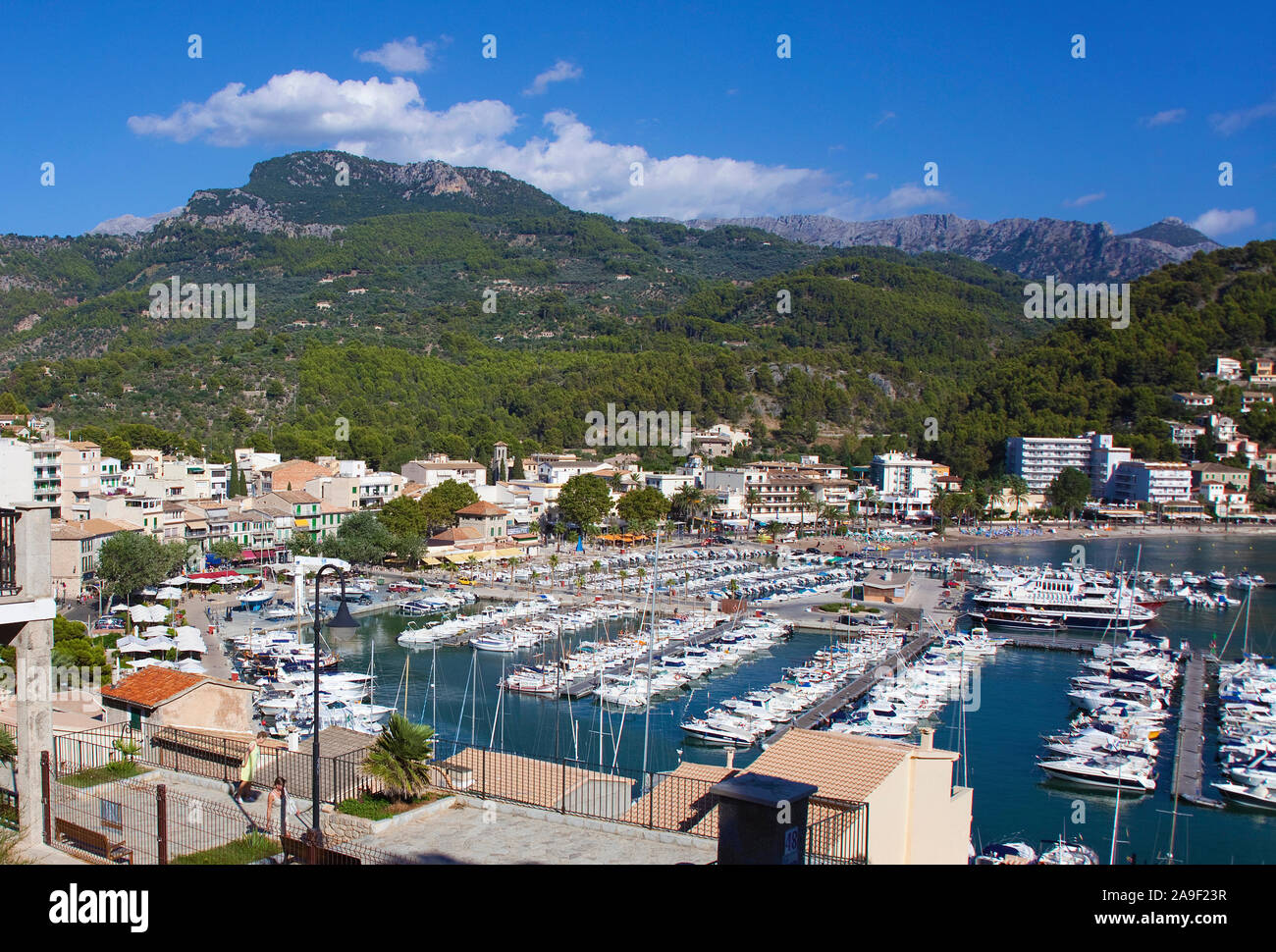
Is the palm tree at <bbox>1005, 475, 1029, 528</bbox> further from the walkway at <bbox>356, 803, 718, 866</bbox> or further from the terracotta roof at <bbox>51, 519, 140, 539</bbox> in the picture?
the walkway at <bbox>356, 803, 718, 866</bbox>

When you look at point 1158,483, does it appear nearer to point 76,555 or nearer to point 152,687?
point 76,555

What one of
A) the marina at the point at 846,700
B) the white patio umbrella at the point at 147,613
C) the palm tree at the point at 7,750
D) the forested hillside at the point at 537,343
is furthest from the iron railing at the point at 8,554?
the forested hillside at the point at 537,343

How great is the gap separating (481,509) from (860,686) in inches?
800

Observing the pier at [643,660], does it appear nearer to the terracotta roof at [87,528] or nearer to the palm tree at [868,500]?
the terracotta roof at [87,528]

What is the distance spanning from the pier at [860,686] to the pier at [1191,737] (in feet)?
16.2

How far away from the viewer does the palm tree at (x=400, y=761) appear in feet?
17.5

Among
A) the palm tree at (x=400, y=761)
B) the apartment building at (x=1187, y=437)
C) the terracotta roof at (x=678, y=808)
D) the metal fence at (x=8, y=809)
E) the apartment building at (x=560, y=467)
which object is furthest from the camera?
the apartment building at (x=1187, y=437)

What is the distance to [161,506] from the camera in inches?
1119

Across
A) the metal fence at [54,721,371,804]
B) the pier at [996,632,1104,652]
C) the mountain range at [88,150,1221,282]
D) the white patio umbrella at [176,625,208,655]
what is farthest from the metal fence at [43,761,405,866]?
the mountain range at [88,150,1221,282]

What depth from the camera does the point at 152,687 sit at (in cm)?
814

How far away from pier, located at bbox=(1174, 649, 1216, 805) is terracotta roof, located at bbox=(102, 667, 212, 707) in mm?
11073
